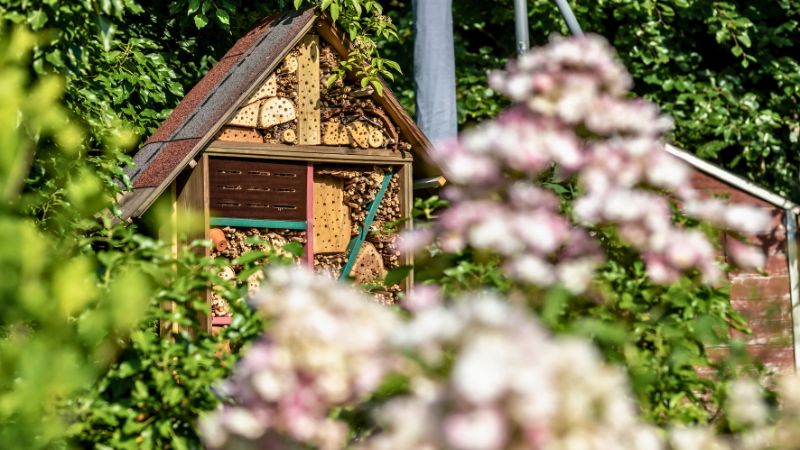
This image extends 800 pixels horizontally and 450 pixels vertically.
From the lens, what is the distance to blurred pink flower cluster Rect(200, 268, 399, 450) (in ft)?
6.96

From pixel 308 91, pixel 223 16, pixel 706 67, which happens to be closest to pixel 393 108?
pixel 308 91

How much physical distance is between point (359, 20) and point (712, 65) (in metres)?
7.93

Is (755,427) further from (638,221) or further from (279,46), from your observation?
(279,46)

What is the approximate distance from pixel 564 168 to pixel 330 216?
6495 mm

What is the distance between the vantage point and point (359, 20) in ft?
30.1

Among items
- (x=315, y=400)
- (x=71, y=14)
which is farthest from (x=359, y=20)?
(x=315, y=400)

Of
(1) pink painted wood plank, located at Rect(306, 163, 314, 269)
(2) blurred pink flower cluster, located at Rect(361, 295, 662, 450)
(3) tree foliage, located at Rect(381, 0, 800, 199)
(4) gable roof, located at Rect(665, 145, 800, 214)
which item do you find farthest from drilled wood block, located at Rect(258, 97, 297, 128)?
(2) blurred pink flower cluster, located at Rect(361, 295, 662, 450)

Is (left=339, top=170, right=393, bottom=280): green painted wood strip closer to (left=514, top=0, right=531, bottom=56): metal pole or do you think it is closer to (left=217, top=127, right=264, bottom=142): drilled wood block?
(left=217, top=127, right=264, bottom=142): drilled wood block

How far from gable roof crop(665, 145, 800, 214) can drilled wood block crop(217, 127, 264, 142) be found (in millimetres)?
4892

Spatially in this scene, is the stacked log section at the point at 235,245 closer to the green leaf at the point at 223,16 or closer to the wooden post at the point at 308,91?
the wooden post at the point at 308,91

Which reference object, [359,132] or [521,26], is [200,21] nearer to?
[359,132]

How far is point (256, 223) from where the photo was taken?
8656 millimetres

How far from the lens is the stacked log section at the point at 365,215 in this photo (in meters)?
9.17

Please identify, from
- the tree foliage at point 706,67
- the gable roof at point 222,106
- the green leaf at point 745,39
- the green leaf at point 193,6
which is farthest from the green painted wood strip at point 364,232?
the green leaf at point 745,39
